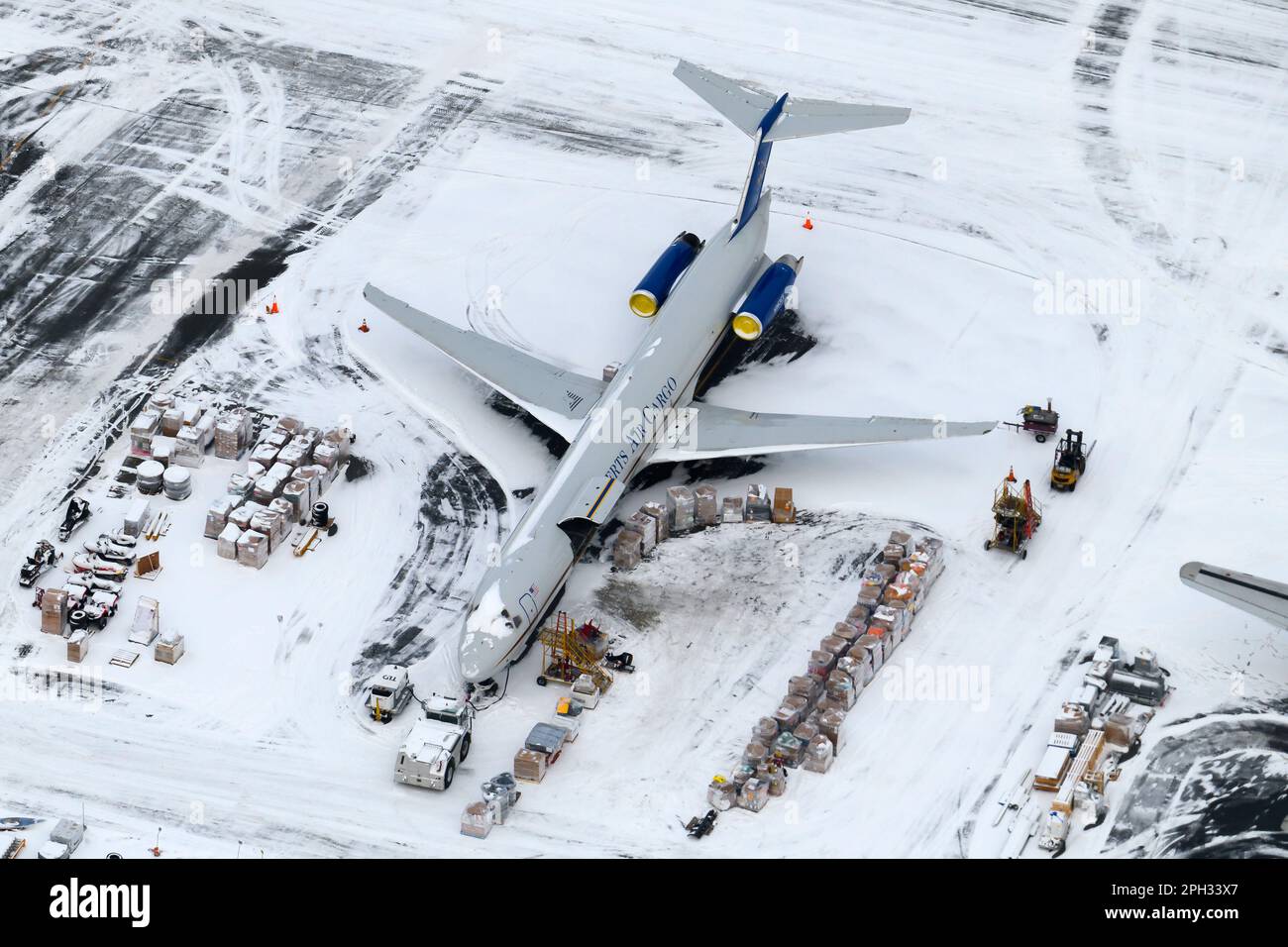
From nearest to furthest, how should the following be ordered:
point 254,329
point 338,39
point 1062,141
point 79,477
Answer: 1. point 79,477
2. point 254,329
3. point 1062,141
4. point 338,39

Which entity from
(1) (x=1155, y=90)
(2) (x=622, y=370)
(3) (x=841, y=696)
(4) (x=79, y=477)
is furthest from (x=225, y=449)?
(1) (x=1155, y=90)

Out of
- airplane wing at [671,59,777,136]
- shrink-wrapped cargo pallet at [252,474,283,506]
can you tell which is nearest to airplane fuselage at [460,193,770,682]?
airplane wing at [671,59,777,136]

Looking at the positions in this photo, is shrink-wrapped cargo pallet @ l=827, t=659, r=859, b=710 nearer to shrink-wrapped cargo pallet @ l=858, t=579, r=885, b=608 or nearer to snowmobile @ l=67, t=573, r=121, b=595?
shrink-wrapped cargo pallet @ l=858, t=579, r=885, b=608

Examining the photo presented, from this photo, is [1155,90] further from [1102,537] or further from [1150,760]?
[1150,760]

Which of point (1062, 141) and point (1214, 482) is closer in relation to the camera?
point (1214, 482)

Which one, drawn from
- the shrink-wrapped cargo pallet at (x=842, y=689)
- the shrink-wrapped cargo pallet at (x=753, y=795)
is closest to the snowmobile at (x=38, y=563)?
the shrink-wrapped cargo pallet at (x=753, y=795)

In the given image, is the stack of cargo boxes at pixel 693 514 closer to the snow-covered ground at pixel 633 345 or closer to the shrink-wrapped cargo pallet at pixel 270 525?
the snow-covered ground at pixel 633 345
